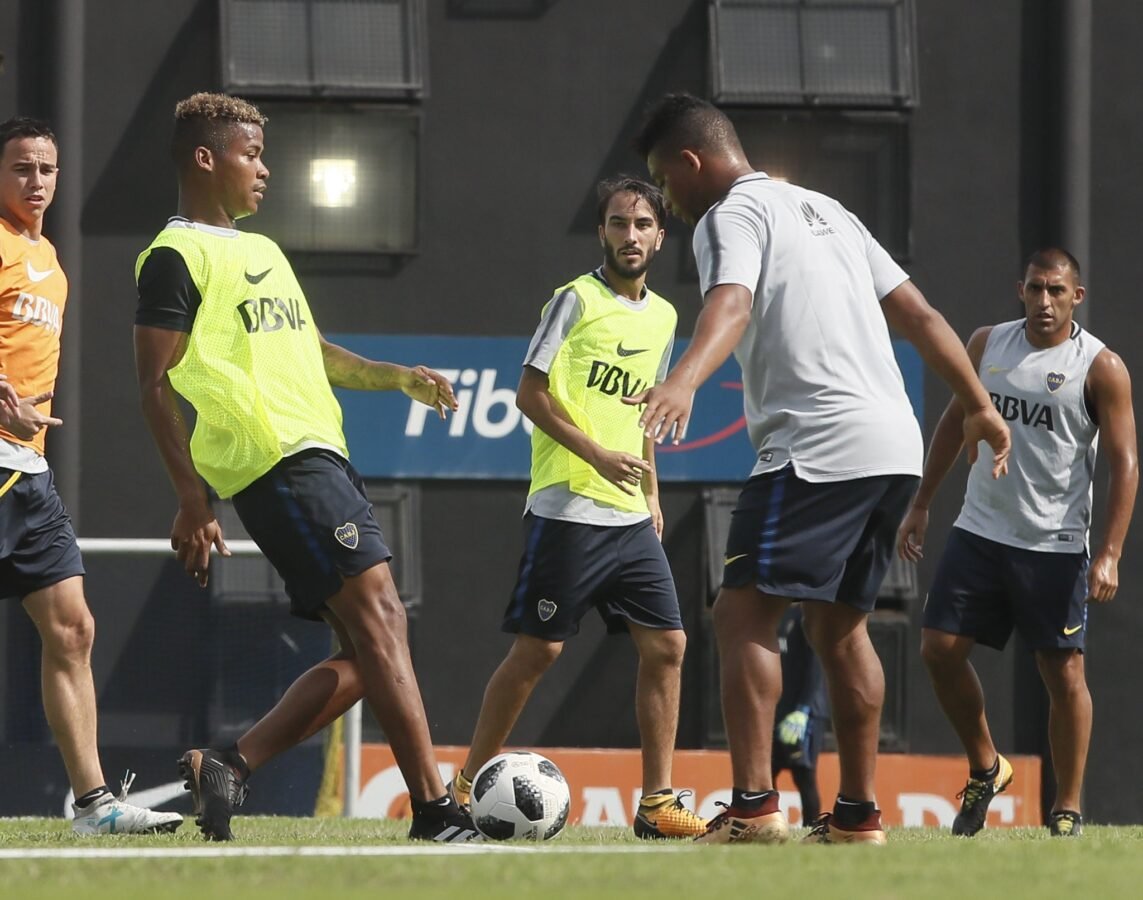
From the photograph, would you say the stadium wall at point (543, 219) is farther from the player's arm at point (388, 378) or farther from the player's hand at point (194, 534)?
the player's hand at point (194, 534)

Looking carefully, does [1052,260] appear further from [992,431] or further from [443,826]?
[443,826]

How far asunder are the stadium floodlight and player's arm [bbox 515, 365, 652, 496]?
4.29m

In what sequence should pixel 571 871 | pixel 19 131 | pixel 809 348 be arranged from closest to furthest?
1. pixel 571 871
2. pixel 809 348
3. pixel 19 131

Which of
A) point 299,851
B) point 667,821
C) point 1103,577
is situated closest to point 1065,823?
point 1103,577

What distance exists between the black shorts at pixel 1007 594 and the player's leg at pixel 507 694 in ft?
5.15

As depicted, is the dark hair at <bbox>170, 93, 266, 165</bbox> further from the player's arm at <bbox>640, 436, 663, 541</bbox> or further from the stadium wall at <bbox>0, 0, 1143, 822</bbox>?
the stadium wall at <bbox>0, 0, 1143, 822</bbox>

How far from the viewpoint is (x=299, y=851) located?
4.79 metres

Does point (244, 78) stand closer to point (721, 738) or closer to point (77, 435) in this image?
point (77, 435)

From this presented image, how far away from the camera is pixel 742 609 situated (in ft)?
17.1

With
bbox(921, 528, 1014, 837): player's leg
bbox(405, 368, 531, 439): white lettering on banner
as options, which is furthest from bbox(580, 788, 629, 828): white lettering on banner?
bbox(921, 528, 1014, 837): player's leg

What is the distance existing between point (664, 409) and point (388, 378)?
142 cm

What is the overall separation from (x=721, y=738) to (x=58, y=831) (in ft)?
15.9

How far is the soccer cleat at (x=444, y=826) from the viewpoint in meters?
5.32

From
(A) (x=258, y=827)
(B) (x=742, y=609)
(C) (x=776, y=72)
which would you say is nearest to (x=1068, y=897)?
(B) (x=742, y=609)
